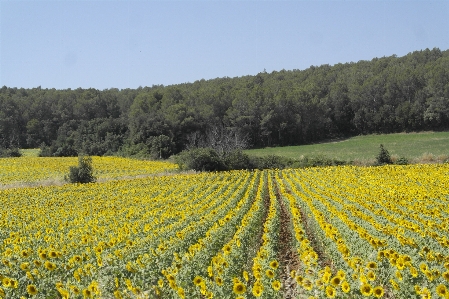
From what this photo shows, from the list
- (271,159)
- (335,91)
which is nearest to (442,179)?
(271,159)

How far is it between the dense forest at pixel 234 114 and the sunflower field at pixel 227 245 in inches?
1762

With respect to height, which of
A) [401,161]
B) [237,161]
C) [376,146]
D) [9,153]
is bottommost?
[401,161]

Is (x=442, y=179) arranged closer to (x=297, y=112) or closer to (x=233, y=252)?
(x=233, y=252)

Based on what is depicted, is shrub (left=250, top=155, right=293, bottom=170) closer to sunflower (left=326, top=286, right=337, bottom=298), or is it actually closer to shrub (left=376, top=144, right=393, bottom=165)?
shrub (left=376, top=144, right=393, bottom=165)

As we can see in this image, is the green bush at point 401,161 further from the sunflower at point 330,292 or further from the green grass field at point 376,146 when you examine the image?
the sunflower at point 330,292

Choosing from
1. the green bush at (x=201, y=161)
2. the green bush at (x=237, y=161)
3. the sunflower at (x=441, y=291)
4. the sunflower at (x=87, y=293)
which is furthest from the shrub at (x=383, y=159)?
the sunflower at (x=87, y=293)

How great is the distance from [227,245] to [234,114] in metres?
67.8

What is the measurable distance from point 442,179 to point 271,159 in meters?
23.2

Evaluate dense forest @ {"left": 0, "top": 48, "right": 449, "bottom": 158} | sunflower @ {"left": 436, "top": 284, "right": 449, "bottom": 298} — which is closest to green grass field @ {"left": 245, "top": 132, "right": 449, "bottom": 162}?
dense forest @ {"left": 0, "top": 48, "right": 449, "bottom": 158}

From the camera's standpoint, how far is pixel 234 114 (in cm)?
7475

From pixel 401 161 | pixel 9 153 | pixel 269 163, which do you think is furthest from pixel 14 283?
pixel 9 153

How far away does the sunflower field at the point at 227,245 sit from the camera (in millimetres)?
5848

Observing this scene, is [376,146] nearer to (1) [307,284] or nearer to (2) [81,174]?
(2) [81,174]

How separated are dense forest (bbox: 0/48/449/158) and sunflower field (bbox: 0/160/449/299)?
44748 mm
